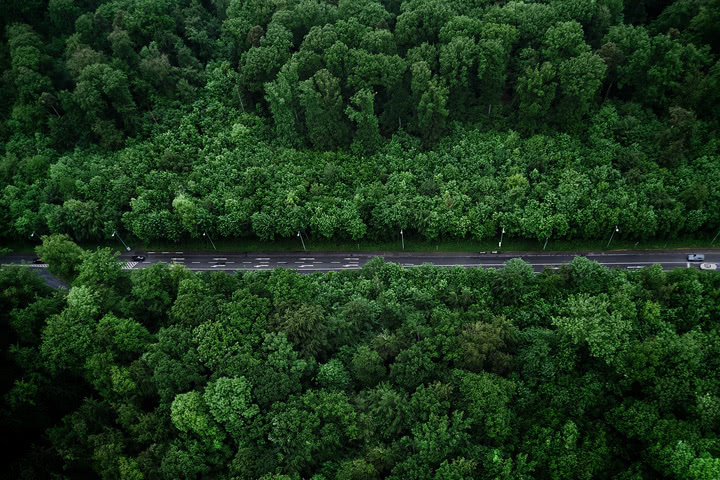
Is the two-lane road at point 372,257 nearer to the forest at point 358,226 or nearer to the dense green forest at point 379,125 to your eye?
the dense green forest at point 379,125

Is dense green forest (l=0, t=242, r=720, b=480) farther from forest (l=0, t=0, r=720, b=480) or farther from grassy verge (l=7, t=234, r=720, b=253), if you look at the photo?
grassy verge (l=7, t=234, r=720, b=253)

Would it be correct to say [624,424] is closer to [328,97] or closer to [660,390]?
[660,390]

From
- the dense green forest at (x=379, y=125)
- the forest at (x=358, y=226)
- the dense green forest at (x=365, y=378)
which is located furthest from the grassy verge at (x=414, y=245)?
the dense green forest at (x=365, y=378)

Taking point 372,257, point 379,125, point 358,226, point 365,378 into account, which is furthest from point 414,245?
point 365,378

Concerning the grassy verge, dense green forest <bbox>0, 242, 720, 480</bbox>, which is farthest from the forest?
the grassy verge

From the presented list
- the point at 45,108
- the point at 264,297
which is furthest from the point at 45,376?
the point at 45,108

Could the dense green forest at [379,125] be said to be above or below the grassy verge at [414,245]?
above
